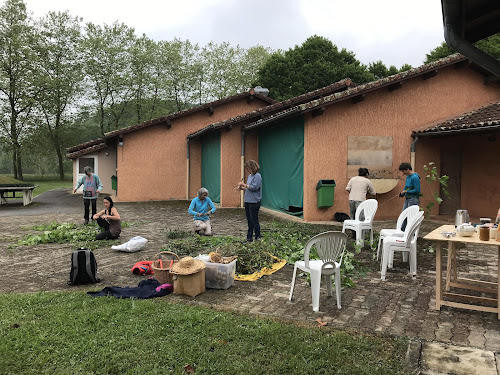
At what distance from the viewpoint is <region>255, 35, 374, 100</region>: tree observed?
31172 millimetres

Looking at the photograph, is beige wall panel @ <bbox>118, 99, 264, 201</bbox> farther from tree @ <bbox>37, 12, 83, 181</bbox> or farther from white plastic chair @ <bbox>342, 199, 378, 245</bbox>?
tree @ <bbox>37, 12, 83, 181</bbox>

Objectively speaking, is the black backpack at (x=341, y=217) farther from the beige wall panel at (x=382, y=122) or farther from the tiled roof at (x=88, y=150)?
the tiled roof at (x=88, y=150)

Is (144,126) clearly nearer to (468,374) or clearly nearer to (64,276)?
(64,276)

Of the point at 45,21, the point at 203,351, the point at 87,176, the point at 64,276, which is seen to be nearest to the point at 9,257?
the point at 64,276

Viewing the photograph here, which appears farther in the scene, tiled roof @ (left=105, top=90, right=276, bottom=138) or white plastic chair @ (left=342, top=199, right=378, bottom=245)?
tiled roof @ (left=105, top=90, right=276, bottom=138)

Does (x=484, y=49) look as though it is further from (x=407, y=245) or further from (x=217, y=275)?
(x=217, y=275)

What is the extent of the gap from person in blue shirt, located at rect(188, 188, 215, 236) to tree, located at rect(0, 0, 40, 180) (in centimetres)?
2968

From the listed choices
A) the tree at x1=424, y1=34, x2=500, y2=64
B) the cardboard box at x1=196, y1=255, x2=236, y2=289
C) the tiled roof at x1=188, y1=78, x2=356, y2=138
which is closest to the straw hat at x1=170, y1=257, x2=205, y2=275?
the cardboard box at x1=196, y1=255, x2=236, y2=289

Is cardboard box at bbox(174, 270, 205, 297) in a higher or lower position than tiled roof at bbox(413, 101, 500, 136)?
lower

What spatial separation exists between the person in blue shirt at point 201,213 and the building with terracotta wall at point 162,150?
904cm

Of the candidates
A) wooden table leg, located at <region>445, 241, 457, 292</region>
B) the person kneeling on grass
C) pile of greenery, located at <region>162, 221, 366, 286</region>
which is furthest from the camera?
the person kneeling on grass

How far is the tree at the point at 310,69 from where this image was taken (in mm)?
31172

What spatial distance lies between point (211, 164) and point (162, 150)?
2465 millimetres

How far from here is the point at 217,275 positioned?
4.95 metres
